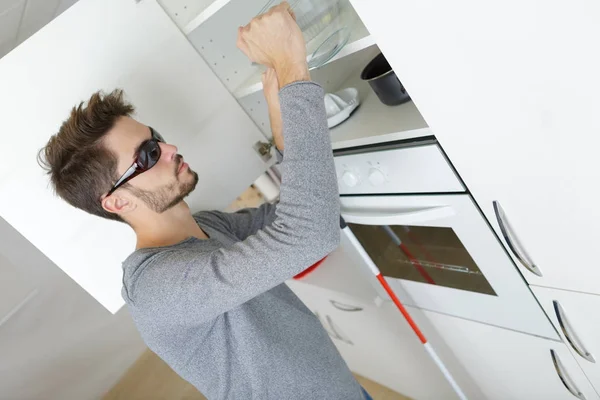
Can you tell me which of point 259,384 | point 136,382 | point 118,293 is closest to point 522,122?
point 259,384

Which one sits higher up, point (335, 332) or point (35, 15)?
point (35, 15)

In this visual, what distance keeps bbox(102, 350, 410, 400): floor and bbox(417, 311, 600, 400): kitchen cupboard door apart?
1918mm

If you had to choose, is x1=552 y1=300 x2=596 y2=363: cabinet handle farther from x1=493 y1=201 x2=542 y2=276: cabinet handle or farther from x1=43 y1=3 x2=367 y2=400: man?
x1=43 y1=3 x2=367 y2=400: man

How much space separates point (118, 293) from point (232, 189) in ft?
1.51

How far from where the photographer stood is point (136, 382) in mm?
3127

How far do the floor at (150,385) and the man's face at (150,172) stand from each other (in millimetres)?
2170

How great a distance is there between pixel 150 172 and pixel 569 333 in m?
1.05

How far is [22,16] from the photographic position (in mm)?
1258

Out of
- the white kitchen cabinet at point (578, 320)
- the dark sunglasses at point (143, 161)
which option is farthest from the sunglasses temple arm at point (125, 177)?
the white kitchen cabinet at point (578, 320)

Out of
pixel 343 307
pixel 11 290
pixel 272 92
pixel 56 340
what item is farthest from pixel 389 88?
pixel 56 340

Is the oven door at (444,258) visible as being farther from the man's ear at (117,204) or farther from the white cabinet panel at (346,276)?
the man's ear at (117,204)

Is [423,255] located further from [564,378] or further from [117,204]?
[117,204]

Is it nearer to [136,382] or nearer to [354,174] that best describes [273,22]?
[354,174]

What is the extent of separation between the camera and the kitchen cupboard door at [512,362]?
1190mm
